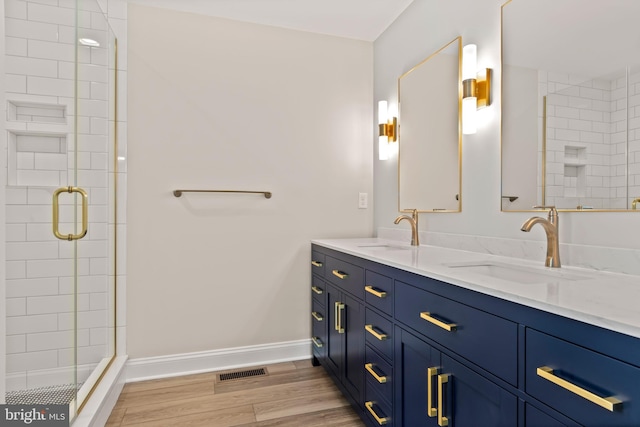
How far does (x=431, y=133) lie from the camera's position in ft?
6.85

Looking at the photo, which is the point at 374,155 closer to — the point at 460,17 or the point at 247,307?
the point at 460,17

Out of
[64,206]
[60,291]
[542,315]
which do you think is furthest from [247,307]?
[542,315]

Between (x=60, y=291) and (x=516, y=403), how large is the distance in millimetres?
1884

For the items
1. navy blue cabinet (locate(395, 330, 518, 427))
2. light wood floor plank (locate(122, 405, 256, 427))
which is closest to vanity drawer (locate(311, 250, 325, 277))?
light wood floor plank (locate(122, 405, 256, 427))

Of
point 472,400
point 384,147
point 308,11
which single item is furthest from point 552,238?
point 308,11

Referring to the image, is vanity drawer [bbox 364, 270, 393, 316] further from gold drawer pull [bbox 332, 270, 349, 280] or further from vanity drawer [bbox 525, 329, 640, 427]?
vanity drawer [bbox 525, 329, 640, 427]

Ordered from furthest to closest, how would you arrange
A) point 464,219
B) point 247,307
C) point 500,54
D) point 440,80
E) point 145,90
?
1. point 247,307
2. point 145,90
3. point 440,80
4. point 464,219
5. point 500,54

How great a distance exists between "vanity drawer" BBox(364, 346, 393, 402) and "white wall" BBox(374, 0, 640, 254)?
0.77m

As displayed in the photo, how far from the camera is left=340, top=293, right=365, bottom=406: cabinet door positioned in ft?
5.63

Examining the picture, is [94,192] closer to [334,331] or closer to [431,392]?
[334,331]

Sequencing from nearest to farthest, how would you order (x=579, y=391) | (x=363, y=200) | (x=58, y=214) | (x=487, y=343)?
(x=579, y=391)
(x=487, y=343)
(x=58, y=214)
(x=363, y=200)

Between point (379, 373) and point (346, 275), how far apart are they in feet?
1.73

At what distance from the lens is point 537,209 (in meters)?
1.42

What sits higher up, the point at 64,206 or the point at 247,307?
the point at 64,206
